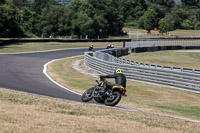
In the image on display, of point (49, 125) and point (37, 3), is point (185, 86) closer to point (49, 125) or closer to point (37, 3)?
point (49, 125)

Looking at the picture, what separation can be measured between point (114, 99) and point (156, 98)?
4.10 meters

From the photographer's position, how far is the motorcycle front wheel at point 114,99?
39.8 feet

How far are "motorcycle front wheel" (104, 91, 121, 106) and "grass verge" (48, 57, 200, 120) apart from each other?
140 cm

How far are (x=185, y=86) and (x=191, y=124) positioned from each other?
7.77m

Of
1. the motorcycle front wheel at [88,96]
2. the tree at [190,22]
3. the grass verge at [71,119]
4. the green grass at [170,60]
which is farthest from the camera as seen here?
the tree at [190,22]

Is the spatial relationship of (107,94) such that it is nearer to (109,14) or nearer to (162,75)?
(162,75)

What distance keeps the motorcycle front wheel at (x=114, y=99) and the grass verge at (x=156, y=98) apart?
4.60ft

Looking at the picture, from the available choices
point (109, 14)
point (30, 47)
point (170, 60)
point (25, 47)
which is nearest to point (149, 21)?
point (109, 14)

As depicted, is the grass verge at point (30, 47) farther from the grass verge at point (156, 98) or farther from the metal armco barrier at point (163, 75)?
the grass verge at point (156, 98)

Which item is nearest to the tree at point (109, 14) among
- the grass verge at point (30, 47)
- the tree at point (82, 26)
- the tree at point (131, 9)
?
the tree at point (82, 26)

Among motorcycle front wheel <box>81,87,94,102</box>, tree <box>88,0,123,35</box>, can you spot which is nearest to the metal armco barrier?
motorcycle front wheel <box>81,87,94,102</box>

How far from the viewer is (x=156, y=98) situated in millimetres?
15820

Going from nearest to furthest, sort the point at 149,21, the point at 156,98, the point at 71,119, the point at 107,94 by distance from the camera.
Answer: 1. the point at 71,119
2. the point at 107,94
3. the point at 156,98
4. the point at 149,21

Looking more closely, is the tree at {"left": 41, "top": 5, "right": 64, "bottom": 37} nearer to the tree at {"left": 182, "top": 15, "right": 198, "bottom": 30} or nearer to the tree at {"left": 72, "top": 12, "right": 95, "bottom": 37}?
the tree at {"left": 72, "top": 12, "right": 95, "bottom": 37}
